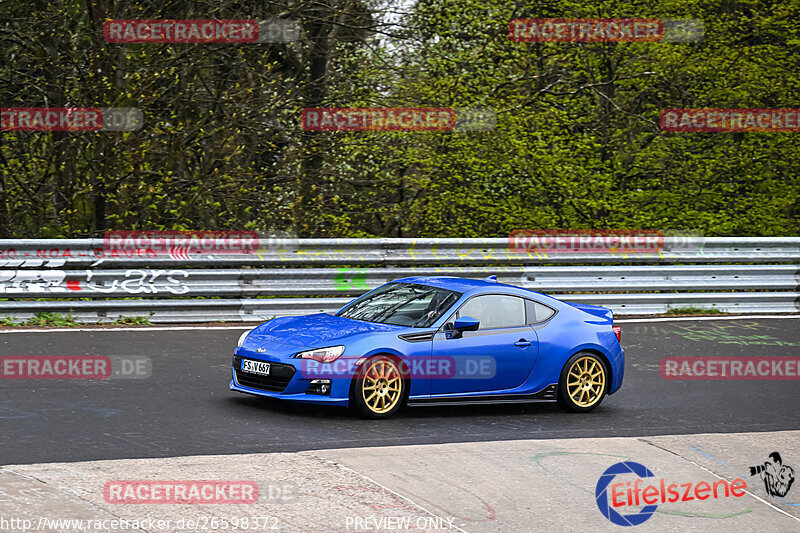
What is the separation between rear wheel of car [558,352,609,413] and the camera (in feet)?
33.2

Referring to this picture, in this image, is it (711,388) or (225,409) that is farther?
(711,388)

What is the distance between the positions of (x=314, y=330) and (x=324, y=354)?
1.71 ft

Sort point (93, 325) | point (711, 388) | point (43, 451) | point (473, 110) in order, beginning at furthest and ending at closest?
point (473, 110)
point (93, 325)
point (711, 388)
point (43, 451)

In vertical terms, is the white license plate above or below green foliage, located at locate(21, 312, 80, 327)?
below

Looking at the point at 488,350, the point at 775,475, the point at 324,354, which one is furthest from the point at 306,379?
the point at 775,475

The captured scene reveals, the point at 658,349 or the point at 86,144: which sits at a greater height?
the point at 86,144

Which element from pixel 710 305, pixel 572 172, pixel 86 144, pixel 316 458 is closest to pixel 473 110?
pixel 572 172

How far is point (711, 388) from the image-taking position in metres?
11.5

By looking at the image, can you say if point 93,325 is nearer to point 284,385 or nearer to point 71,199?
point 71,199

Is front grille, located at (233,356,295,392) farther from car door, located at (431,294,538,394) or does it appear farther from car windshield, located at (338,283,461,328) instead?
car door, located at (431,294,538,394)

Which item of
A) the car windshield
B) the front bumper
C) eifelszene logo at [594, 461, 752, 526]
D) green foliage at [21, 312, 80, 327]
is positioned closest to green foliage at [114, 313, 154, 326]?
green foliage at [21, 312, 80, 327]

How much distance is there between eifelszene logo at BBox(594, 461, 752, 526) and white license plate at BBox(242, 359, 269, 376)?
300 cm

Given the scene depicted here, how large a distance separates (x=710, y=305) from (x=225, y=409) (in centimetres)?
979

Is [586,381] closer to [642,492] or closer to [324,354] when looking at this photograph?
[324,354]
